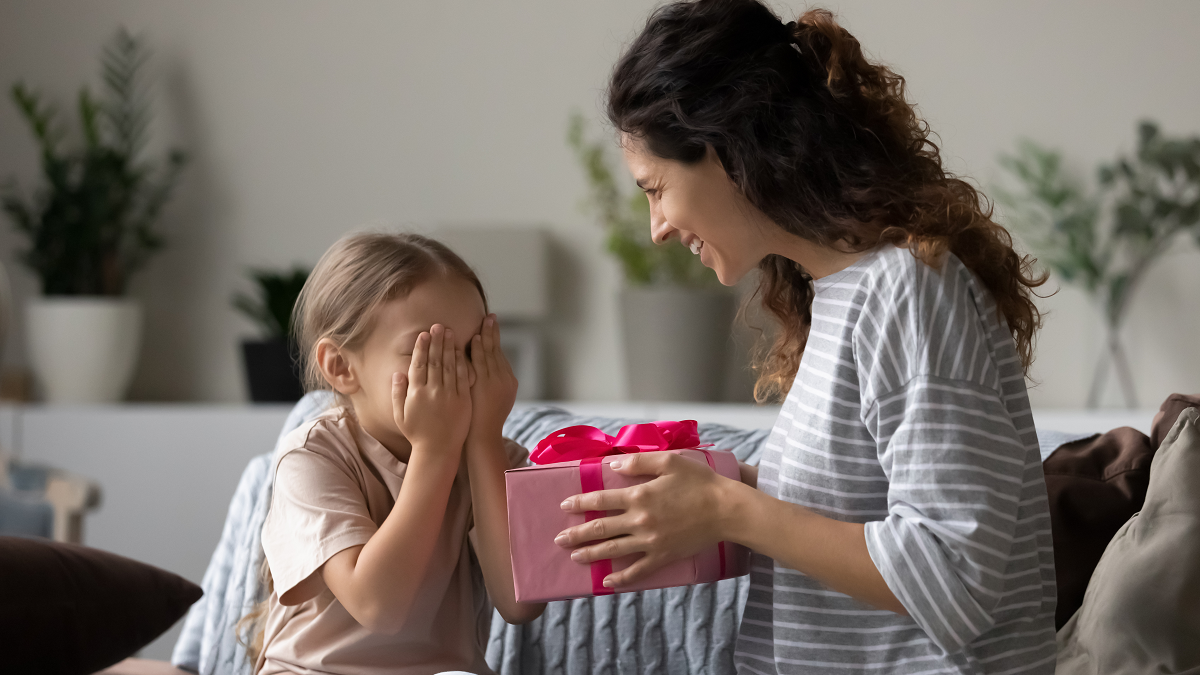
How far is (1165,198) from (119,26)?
318 cm

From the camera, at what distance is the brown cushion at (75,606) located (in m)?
1.08

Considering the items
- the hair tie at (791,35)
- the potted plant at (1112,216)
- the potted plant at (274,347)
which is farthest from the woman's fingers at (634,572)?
the potted plant at (274,347)

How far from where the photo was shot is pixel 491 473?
1052 millimetres

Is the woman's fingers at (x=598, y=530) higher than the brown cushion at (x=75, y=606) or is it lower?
higher

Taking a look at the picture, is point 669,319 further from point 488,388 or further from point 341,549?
point 341,549

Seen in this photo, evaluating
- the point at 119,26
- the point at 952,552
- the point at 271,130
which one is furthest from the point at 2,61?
the point at 952,552

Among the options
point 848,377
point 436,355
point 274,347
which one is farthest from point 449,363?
point 274,347

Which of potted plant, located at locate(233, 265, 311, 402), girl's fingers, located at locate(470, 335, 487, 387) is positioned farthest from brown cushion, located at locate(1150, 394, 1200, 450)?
potted plant, located at locate(233, 265, 311, 402)

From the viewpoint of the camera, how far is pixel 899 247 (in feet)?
2.89

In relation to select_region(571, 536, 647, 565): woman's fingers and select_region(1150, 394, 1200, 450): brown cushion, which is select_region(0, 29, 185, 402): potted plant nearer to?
select_region(571, 536, 647, 565): woman's fingers

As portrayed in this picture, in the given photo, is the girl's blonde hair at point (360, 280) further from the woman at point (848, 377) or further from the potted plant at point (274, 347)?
the potted plant at point (274, 347)

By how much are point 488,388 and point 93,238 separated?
251cm

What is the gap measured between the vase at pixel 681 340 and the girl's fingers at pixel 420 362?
1.63 metres

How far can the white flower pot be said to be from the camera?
3.04 m
